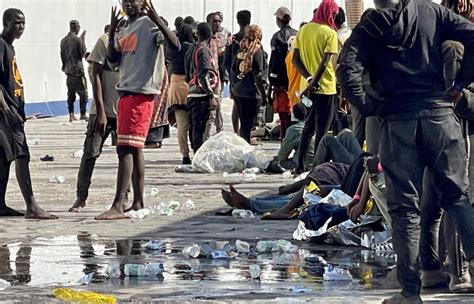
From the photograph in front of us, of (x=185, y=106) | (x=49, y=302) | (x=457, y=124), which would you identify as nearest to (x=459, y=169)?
(x=457, y=124)

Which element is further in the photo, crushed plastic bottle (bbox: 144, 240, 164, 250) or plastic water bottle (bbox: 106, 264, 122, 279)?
crushed plastic bottle (bbox: 144, 240, 164, 250)

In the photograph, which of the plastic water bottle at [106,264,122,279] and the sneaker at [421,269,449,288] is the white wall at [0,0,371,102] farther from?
the sneaker at [421,269,449,288]

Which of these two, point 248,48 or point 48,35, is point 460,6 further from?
point 48,35

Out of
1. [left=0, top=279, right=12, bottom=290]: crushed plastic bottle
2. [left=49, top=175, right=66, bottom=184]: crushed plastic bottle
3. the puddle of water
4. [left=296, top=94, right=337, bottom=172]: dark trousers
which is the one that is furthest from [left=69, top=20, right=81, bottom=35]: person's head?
[left=0, top=279, right=12, bottom=290]: crushed plastic bottle

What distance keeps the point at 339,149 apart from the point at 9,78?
2966 mm

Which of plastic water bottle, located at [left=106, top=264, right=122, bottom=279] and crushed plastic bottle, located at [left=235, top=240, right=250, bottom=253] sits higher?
plastic water bottle, located at [left=106, top=264, right=122, bottom=279]

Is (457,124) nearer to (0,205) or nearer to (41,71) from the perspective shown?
(0,205)

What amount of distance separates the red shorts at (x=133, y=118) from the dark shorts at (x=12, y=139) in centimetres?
87

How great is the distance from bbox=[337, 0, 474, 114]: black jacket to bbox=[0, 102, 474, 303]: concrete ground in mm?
1190

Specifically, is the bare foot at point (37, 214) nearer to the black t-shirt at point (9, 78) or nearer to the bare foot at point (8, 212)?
the bare foot at point (8, 212)

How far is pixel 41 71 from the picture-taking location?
95.5ft

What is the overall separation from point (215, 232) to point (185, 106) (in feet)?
21.8

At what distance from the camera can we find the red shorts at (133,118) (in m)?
11.4

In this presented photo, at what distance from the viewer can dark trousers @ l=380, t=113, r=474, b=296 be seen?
23.6 ft
